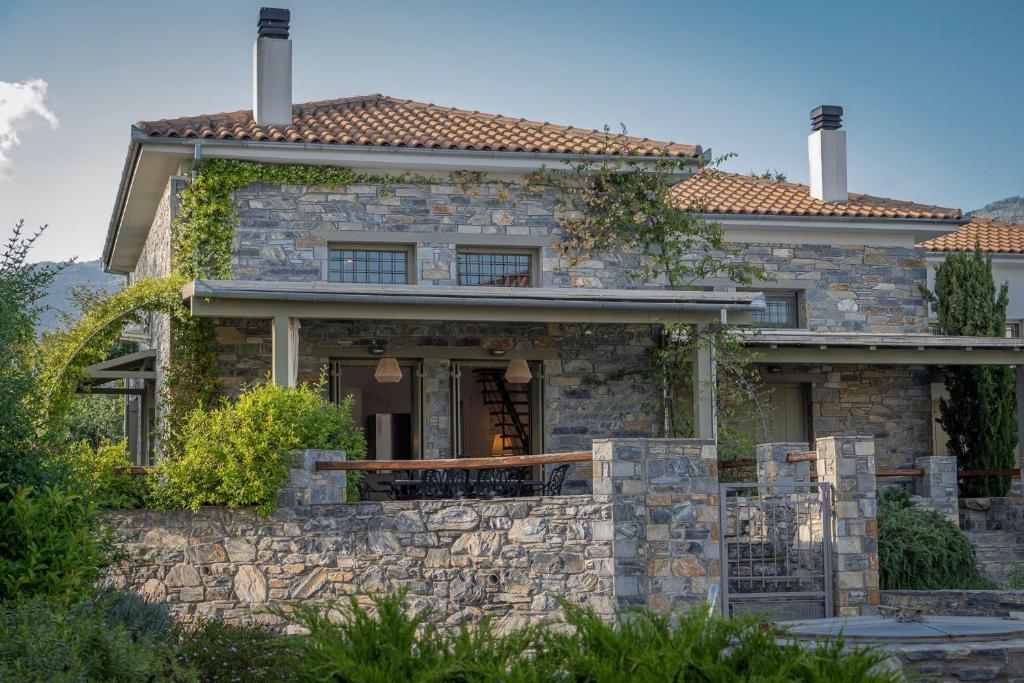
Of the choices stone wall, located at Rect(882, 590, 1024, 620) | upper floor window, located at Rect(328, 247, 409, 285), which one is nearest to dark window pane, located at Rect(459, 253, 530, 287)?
upper floor window, located at Rect(328, 247, 409, 285)

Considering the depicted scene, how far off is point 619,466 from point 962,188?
4163 cm

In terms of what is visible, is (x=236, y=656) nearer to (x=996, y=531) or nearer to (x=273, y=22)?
(x=273, y=22)

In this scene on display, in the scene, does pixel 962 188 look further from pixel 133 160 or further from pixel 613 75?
pixel 133 160

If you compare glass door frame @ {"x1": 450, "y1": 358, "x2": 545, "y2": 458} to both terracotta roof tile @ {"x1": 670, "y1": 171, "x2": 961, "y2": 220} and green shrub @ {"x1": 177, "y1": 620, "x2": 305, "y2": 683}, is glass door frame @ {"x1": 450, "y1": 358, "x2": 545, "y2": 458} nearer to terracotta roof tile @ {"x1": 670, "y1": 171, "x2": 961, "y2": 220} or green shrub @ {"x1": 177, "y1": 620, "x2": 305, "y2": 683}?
terracotta roof tile @ {"x1": 670, "y1": 171, "x2": 961, "y2": 220}

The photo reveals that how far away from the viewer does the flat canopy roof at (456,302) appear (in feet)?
42.5

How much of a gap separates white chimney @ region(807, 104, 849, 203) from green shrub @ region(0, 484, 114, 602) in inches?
601

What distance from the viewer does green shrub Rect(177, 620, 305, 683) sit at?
6.99 m

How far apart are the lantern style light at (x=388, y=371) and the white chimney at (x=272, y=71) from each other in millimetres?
3492

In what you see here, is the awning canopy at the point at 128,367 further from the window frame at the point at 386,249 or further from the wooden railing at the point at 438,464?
the wooden railing at the point at 438,464

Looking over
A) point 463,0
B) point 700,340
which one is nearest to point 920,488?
point 700,340

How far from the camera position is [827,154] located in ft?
66.6

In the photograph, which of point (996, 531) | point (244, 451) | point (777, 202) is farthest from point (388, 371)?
point (777, 202)

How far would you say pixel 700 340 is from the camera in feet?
48.5

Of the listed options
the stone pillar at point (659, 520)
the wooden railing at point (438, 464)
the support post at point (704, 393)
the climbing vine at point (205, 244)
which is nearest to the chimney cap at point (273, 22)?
the climbing vine at point (205, 244)
